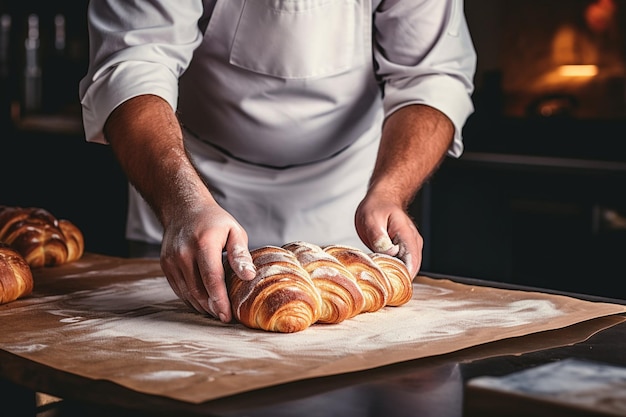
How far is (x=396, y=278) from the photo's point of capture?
146 centimetres

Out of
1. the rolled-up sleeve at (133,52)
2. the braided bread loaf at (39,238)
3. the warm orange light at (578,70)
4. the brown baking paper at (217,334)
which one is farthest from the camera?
the warm orange light at (578,70)

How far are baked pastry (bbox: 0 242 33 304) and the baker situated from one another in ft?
0.78

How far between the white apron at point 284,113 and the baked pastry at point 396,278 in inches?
20.6

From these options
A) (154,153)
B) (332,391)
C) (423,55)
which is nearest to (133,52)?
(154,153)

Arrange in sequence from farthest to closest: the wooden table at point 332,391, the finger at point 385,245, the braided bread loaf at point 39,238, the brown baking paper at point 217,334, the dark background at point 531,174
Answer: the dark background at point 531,174 < the braided bread loaf at point 39,238 < the finger at point 385,245 < the brown baking paper at point 217,334 < the wooden table at point 332,391

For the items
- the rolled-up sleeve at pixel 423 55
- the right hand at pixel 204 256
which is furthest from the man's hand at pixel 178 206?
the rolled-up sleeve at pixel 423 55

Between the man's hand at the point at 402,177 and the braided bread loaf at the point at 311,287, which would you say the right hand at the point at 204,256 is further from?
the man's hand at the point at 402,177

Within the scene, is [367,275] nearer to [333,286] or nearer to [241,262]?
[333,286]

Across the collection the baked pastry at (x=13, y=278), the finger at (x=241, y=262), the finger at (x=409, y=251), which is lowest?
the baked pastry at (x=13, y=278)

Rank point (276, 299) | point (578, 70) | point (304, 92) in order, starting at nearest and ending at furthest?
point (276, 299) → point (304, 92) → point (578, 70)

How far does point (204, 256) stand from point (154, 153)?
303mm

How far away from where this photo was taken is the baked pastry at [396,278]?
57.1 inches

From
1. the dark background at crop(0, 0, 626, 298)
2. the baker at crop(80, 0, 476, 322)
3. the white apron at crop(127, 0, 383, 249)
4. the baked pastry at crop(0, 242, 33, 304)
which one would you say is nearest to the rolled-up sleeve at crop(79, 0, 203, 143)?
the baker at crop(80, 0, 476, 322)

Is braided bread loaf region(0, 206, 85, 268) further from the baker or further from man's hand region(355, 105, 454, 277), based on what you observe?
man's hand region(355, 105, 454, 277)
